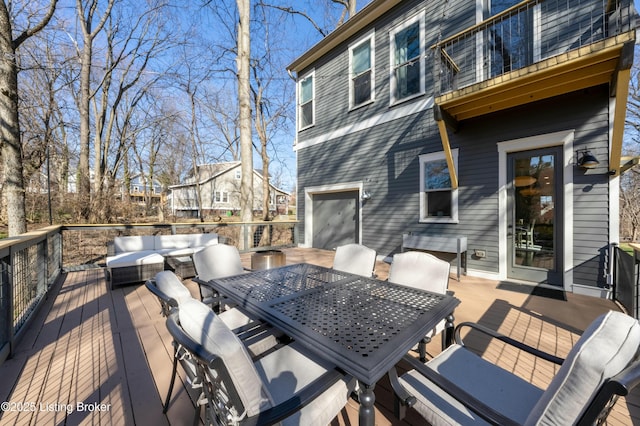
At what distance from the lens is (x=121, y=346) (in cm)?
240

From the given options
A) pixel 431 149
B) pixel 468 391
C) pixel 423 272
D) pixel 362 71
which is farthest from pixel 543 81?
pixel 468 391

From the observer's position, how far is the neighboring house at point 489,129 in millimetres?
3707

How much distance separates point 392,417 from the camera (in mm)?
1616

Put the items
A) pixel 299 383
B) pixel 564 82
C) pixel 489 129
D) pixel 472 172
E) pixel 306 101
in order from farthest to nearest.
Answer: pixel 306 101 < pixel 472 172 < pixel 489 129 < pixel 564 82 < pixel 299 383

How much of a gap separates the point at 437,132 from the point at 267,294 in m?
4.97

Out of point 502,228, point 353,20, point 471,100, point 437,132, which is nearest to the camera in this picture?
point 471,100

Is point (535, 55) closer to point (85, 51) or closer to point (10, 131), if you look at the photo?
point (10, 131)

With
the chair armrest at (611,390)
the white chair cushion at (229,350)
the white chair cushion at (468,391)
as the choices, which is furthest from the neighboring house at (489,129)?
the white chair cushion at (229,350)

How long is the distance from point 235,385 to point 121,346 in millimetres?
2241

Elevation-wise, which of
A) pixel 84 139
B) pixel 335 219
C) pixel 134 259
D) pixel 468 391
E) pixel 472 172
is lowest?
pixel 468 391

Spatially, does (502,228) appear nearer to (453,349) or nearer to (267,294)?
(453,349)

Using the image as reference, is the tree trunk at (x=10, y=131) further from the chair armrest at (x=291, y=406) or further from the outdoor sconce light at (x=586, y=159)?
the outdoor sconce light at (x=586, y=159)

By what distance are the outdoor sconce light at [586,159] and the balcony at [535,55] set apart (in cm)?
82

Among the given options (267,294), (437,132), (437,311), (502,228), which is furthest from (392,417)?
(437,132)
